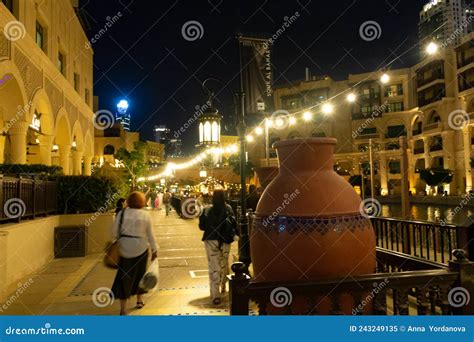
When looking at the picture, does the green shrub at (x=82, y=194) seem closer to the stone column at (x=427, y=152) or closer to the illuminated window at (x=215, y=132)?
the illuminated window at (x=215, y=132)

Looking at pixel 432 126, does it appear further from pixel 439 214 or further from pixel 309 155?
pixel 309 155

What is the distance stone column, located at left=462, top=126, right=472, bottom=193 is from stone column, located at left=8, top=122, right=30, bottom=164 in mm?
40443

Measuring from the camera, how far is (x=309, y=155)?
3988 mm

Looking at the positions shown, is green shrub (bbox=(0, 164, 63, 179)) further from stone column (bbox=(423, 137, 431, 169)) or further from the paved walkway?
stone column (bbox=(423, 137, 431, 169))

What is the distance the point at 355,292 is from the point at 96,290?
4761 millimetres

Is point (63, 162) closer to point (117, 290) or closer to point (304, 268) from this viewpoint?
point (117, 290)

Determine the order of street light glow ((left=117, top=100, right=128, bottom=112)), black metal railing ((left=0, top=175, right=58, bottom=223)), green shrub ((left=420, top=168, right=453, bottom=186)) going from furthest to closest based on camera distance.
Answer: street light glow ((left=117, top=100, right=128, bottom=112))
green shrub ((left=420, top=168, right=453, bottom=186))
black metal railing ((left=0, top=175, right=58, bottom=223))

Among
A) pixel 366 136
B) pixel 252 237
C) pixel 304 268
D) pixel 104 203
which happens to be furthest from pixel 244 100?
pixel 366 136

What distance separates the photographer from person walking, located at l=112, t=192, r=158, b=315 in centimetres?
524

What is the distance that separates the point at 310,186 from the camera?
3.82 meters

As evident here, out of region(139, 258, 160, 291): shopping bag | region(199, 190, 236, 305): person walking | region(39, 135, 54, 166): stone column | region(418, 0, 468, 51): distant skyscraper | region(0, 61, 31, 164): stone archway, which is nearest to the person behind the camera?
region(139, 258, 160, 291): shopping bag

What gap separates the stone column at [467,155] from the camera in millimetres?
40156

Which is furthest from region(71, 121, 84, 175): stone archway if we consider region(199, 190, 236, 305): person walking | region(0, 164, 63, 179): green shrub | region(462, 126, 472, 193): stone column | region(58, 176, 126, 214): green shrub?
region(462, 126, 472, 193): stone column

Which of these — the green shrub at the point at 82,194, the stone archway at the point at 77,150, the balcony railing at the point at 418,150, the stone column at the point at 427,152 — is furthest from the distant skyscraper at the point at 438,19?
the green shrub at the point at 82,194
